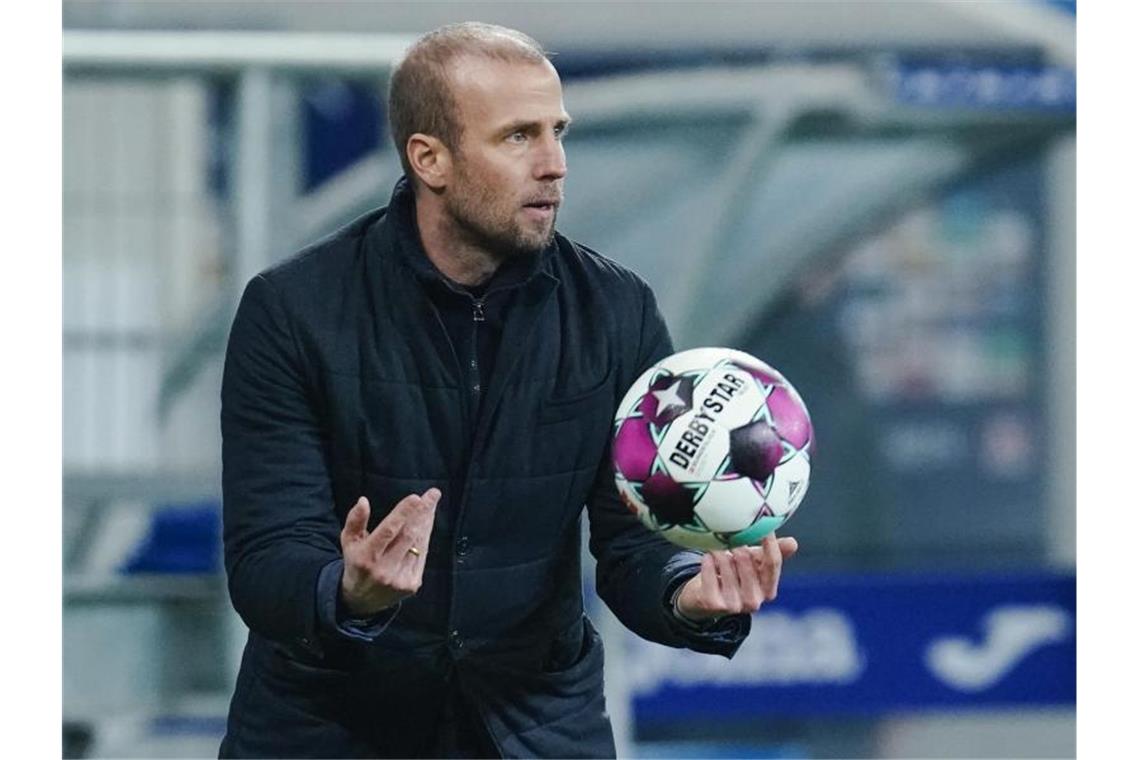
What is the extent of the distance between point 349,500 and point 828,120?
4533 millimetres

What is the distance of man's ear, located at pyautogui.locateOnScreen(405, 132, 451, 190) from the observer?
12.2ft

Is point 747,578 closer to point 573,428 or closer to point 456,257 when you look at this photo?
point 573,428

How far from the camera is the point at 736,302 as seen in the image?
7883 millimetres

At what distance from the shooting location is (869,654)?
7938 millimetres

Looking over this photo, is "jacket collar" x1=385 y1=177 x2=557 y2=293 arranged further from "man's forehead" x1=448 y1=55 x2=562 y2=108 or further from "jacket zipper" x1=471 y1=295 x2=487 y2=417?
"man's forehead" x1=448 y1=55 x2=562 y2=108

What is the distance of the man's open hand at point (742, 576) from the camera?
345cm

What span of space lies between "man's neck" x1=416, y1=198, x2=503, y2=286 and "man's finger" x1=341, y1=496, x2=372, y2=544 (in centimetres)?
56

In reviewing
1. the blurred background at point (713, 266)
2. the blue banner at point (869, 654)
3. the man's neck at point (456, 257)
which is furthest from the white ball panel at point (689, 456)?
the blue banner at point (869, 654)

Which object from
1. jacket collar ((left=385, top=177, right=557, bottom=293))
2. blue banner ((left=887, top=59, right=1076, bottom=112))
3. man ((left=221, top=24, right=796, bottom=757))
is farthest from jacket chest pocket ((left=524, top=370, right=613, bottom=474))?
blue banner ((left=887, top=59, right=1076, bottom=112))

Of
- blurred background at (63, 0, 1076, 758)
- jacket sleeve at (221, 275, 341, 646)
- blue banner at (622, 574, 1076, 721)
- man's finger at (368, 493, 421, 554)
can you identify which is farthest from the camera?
blue banner at (622, 574, 1076, 721)

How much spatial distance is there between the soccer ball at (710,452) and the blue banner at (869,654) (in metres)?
4.26

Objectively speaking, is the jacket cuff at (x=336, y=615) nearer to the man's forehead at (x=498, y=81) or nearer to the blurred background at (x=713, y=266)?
the man's forehead at (x=498, y=81)
